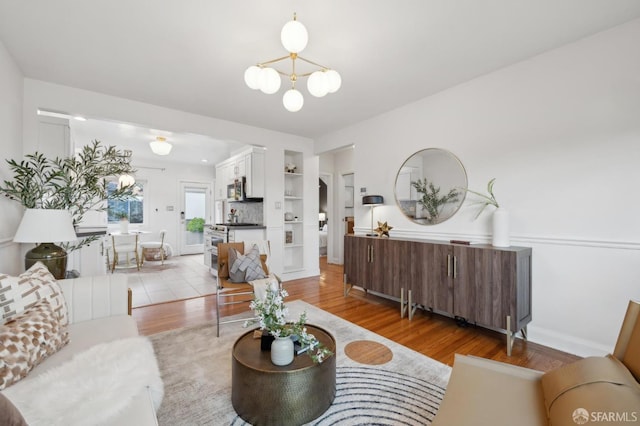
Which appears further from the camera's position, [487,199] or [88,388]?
[487,199]

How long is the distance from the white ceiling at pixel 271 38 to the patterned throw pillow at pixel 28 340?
6.87ft

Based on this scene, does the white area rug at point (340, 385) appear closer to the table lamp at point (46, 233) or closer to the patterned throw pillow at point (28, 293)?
the patterned throw pillow at point (28, 293)

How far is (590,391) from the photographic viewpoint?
32.6 inches

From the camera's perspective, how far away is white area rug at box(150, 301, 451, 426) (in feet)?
5.26

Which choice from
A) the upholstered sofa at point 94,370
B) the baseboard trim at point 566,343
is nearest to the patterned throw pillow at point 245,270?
the upholstered sofa at point 94,370

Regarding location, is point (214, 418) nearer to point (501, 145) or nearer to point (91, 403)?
point (91, 403)

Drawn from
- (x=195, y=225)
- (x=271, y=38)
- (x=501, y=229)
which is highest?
(x=271, y=38)

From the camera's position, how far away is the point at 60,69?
281cm

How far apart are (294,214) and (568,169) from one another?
4.17m

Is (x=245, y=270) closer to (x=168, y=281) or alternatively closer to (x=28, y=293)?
(x=28, y=293)

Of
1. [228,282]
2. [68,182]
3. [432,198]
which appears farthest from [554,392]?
[68,182]

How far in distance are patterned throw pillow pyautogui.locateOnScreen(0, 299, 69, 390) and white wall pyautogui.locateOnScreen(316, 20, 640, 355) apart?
3.52m

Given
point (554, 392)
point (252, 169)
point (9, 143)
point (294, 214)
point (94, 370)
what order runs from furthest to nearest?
point (294, 214)
point (252, 169)
point (9, 143)
point (94, 370)
point (554, 392)

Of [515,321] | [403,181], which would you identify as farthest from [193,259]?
[515,321]
